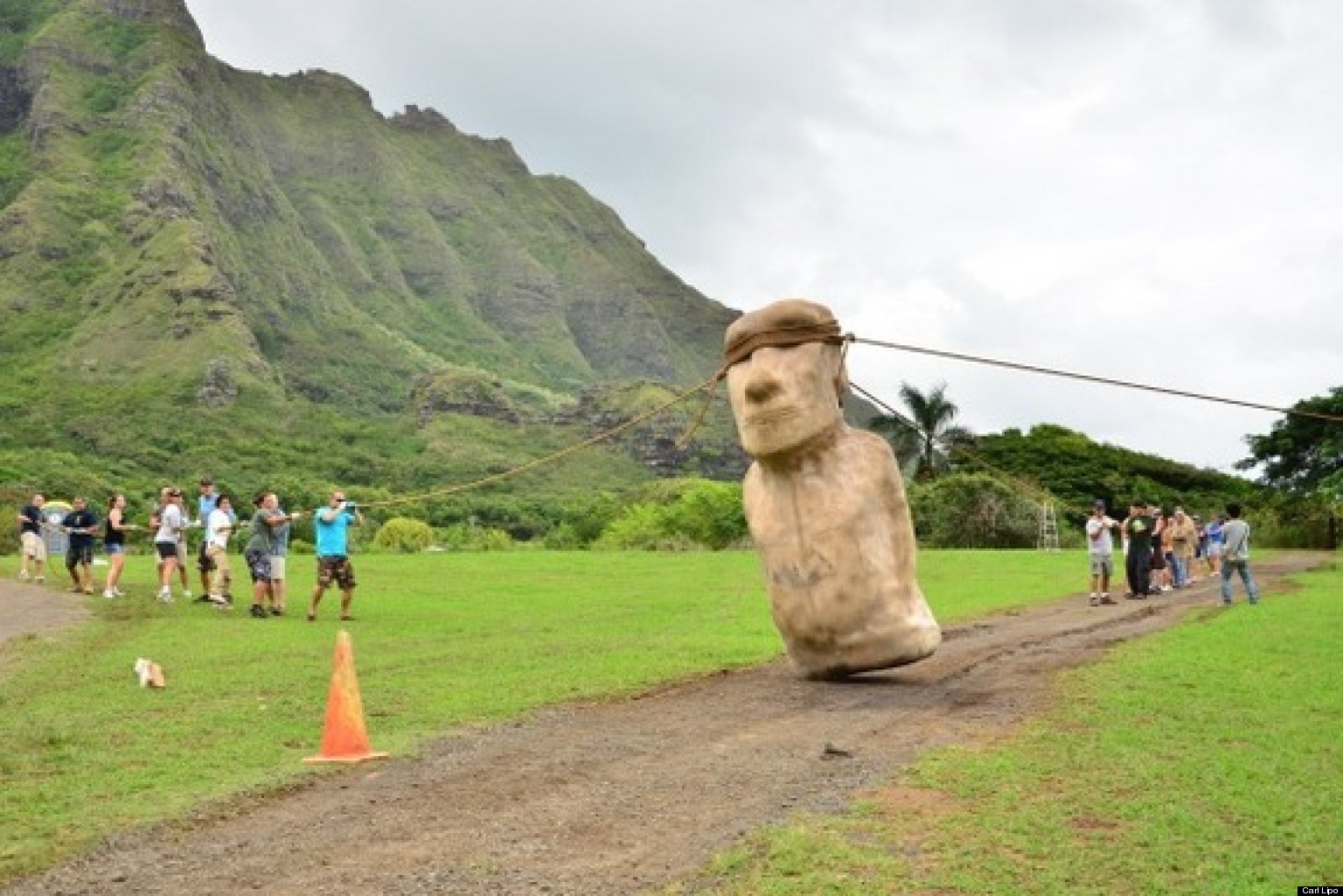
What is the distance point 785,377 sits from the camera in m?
13.0

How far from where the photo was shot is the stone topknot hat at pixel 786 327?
43.3ft

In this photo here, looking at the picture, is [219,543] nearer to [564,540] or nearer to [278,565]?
[278,565]

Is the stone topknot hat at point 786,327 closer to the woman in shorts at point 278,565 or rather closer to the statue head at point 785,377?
the statue head at point 785,377

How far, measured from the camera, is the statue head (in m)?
12.9

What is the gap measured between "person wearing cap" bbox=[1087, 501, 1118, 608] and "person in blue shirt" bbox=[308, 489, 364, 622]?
12.9m

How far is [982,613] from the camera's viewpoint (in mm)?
22641

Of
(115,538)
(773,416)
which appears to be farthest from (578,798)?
(115,538)

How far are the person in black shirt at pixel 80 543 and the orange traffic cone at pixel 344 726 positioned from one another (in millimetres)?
16711

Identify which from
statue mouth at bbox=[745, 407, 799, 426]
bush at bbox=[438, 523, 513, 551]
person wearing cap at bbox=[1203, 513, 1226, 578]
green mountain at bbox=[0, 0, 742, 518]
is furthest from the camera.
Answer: green mountain at bbox=[0, 0, 742, 518]

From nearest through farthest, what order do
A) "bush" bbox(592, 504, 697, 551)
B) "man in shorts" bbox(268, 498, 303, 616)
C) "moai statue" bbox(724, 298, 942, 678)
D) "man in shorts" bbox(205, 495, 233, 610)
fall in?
"moai statue" bbox(724, 298, 942, 678)
"man in shorts" bbox(268, 498, 303, 616)
"man in shorts" bbox(205, 495, 233, 610)
"bush" bbox(592, 504, 697, 551)

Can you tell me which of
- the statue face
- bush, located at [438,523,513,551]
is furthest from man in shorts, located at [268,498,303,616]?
bush, located at [438,523,513,551]

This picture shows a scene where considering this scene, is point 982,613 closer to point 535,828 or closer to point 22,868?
A: point 535,828

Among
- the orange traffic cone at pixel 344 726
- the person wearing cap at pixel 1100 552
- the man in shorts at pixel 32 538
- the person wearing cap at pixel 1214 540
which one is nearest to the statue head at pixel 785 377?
the orange traffic cone at pixel 344 726

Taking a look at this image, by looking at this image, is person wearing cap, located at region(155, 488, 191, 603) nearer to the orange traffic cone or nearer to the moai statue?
the moai statue
